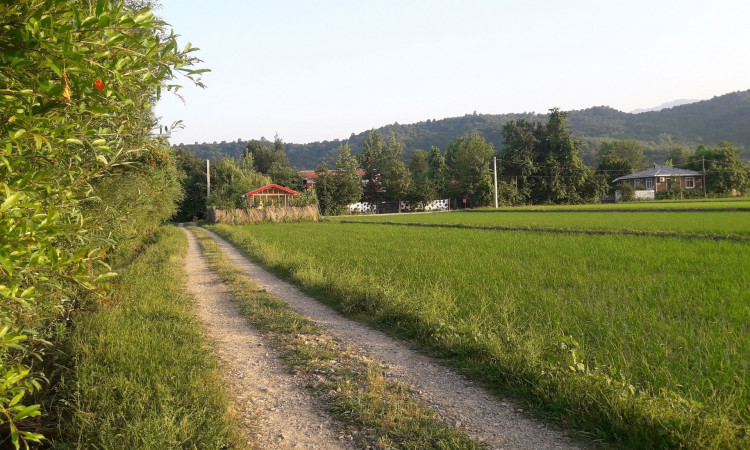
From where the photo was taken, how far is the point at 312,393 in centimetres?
446

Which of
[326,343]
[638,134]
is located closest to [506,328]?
[326,343]

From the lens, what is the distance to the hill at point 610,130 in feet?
390

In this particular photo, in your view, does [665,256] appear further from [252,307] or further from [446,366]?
[252,307]

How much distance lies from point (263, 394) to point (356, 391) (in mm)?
919

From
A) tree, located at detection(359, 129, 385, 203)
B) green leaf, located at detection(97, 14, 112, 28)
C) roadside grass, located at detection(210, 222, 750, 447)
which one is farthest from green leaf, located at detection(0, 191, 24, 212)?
tree, located at detection(359, 129, 385, 203)

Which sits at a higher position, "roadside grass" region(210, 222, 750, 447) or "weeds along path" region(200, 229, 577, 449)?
"roadside grass" region(210, 222, 750, 447)

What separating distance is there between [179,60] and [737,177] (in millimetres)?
75659

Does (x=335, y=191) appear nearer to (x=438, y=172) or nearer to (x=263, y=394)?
(x=438, y=172)

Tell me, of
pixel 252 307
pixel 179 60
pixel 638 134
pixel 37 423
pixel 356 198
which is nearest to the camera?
pixel 179 60

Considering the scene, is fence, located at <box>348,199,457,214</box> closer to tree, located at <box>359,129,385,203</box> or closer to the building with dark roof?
tree, located at <box>359,129,385,203</box>

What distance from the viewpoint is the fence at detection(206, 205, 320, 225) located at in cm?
3797

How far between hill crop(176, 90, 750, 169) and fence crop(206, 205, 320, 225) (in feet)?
272

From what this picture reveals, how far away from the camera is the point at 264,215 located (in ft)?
131

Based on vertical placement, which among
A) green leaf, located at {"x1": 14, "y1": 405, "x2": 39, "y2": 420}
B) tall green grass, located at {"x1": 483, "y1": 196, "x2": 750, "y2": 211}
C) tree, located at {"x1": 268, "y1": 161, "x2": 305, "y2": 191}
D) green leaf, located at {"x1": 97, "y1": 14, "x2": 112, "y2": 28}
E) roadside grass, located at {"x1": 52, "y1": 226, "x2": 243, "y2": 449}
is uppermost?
tree, located at {"x1": 268, "y1": 161, "x2": 305, "y2": 191}
